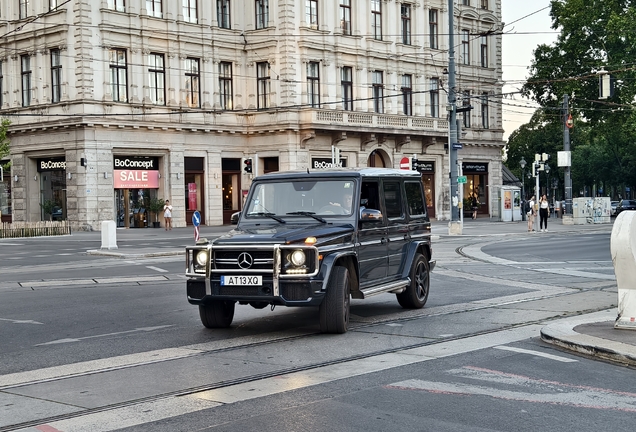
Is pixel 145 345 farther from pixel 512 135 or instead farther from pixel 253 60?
pixel 512 135

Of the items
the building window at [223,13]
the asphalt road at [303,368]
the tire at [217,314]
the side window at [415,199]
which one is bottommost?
the asphalt road at [303,368]

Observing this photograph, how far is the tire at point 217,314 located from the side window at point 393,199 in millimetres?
2657

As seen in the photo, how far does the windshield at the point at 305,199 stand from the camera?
12.1 meters

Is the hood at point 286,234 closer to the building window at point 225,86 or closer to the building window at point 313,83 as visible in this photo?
the building window at point 225,86

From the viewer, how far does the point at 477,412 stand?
7.06m

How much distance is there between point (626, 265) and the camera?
10742 millimetres

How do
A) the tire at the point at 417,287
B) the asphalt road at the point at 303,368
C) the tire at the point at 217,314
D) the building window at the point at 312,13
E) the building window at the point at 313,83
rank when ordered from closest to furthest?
the asphalt road at the point at 303,368
the tire at the point at 217,314
the tire at the point at 417,287
the building window at the point at 313,83
the building window at the point at 312,13

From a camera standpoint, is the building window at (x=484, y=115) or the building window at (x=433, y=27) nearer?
the building window at (x=433, y=27)

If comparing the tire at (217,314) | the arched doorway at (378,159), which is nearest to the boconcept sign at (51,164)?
the arched doorway at (378,159)

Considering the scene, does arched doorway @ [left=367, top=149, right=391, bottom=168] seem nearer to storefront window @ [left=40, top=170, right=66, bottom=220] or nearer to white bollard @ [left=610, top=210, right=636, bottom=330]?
storefront window @ [left=40, top=170, right=66, bottom=220]

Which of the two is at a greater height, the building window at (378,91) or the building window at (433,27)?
the building window at (433,27)

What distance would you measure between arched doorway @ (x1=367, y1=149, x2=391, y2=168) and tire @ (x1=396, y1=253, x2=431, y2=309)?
43235 millimetres

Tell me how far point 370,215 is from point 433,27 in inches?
2023

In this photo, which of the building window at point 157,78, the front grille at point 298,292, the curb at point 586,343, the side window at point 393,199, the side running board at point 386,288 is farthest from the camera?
the building window at point 157,78
